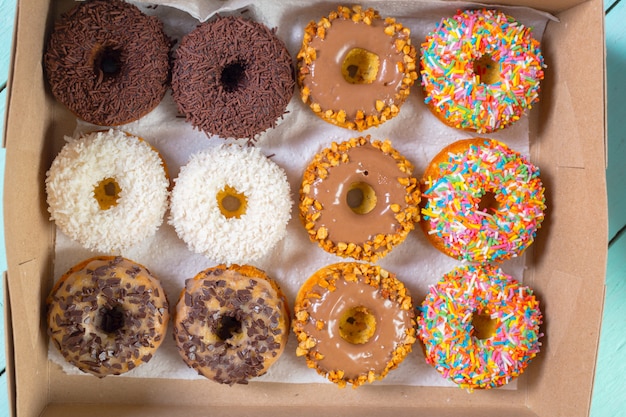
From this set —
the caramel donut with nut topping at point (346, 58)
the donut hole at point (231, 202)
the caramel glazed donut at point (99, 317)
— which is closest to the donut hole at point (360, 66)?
the caramel donut with nut topping at point (346, 58)

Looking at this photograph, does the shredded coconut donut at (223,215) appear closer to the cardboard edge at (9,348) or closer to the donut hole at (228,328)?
the donut hole at (228,328)

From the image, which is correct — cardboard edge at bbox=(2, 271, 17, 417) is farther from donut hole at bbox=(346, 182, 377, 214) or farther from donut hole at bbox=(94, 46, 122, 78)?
donut hole at bbox=(346, 182, 377, 214)

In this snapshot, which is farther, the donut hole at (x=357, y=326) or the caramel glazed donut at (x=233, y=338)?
the donut hole at (x=357, y=326)

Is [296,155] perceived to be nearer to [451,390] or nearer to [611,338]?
[451,390]

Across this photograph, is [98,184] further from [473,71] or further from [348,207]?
[473,71]

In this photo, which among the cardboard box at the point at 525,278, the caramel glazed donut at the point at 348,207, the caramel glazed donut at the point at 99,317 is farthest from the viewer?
the caramel glazed donut at the point at 348,207

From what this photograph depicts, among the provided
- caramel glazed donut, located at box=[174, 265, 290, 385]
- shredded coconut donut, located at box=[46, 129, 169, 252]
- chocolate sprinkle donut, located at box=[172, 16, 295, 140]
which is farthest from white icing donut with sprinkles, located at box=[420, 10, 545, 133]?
shredded coconut donut, located at box=[46, 129, 169, 252]

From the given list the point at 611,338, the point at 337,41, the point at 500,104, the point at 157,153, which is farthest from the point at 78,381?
the point at 611,338
